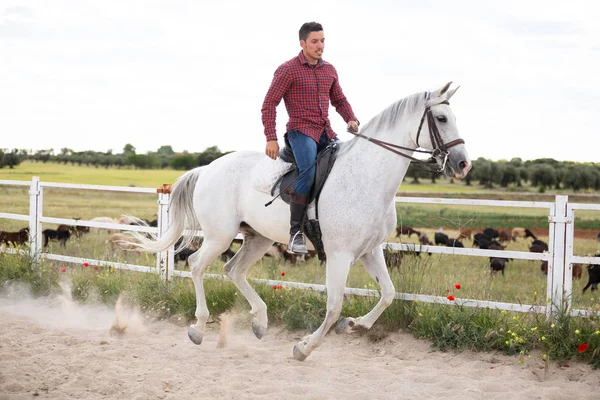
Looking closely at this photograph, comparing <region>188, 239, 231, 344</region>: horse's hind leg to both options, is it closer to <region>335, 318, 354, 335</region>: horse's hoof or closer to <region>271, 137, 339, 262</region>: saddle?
<region>271, 137, 339, 262</region>: saddle

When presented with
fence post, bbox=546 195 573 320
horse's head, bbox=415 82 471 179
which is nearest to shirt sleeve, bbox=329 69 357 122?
horse's head, bbox=415 82 471 179

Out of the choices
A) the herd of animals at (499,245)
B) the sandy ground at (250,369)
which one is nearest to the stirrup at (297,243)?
the sandy ground at (250,369)

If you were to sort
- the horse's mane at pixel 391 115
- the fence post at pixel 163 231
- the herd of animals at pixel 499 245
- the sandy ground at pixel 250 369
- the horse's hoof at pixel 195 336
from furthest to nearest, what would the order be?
the herd of animals at pixel 499 245 < the fence post at pixel 163 231 < the horse's hoof at pixel 195 336 < the horse's mane at pixel 391 115 < the sandy ground at pixel 250 369

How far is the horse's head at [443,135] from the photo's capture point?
525 centimetres

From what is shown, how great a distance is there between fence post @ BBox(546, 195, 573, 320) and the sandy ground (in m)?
0.66

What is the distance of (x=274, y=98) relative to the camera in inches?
233

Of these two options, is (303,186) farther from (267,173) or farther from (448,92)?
(448,92)

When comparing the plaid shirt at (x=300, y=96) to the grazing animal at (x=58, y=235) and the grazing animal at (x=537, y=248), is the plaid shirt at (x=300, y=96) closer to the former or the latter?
the grazing animal at (x=537, y=248)

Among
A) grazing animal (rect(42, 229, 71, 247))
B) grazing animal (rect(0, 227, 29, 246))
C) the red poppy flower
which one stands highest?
grazing animal (rect(0, 227, 29, 246))

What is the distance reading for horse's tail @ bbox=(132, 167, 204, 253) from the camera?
7.38 metres

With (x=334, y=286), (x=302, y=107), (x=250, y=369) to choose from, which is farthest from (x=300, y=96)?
(x=250, y=369)

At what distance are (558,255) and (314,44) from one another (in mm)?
3243

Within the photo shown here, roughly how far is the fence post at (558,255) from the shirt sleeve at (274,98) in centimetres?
298

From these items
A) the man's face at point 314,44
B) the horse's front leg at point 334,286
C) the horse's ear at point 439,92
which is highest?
the man's face at point 314,44
